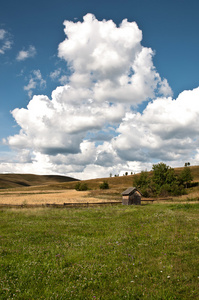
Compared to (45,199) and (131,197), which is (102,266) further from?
(45,199)

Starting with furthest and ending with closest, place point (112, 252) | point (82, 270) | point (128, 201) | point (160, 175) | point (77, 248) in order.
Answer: point (160, 175) → point (128, 201) → point (77, 248) → point (112, 252) → point (82, 270)

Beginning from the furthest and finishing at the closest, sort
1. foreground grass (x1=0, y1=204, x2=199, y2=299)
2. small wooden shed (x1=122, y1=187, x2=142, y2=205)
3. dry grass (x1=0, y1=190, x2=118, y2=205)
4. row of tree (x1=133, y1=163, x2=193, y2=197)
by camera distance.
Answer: row of tree (x1=133, y1=163, x2=193, y2=197) → dry grass (x1=0, y1=190, x2=118, y2=205) → small wooden shed (x1=122, y1=187, x2=142, y2=205) → foreground grass (x1=0, y1=204, x2=199, y2=299)

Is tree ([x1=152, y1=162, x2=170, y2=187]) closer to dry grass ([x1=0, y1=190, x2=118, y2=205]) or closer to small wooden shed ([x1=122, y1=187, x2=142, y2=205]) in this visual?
dry grass ([x1=0, y1=190, x2=118, y2=205])

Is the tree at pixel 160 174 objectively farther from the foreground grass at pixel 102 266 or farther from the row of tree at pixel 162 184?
the foreground grass at pixel 102 266

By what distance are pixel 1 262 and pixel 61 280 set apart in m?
3.71

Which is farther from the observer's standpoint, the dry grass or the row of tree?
the row of tree

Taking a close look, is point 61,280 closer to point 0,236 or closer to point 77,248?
point 77,248

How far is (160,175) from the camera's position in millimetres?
79875

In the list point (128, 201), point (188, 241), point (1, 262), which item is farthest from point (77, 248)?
point (128, 201)

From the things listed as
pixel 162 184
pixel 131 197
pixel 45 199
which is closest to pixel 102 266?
pixel 131 197

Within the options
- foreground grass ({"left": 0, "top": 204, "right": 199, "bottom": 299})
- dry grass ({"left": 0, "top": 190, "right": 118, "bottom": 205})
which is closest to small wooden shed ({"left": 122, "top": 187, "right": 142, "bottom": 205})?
dry grass ({"left": 0, "top": 190, "right": 118, "bottom": 205})

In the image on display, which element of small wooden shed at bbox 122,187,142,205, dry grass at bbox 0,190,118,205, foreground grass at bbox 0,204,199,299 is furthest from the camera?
dry grass at bbox 0,190,118,205

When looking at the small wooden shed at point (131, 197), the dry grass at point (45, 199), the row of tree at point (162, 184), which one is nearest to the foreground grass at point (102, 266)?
the small wooden shed at point (131, 197)

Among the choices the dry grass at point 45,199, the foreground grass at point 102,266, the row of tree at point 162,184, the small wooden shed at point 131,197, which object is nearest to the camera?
the foreground grass at point 102,266
